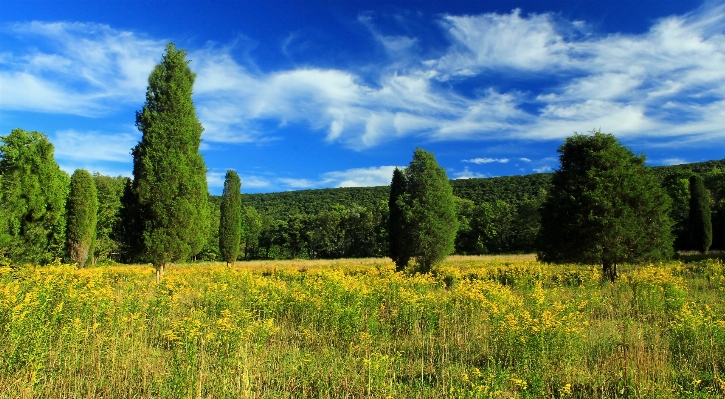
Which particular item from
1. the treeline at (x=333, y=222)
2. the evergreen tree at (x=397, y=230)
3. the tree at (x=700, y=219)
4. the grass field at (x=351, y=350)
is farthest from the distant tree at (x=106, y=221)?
the tree at (x=700, y=219)

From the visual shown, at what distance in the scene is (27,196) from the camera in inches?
713

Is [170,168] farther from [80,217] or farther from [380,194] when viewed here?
[380,194]

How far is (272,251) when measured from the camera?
204 feet

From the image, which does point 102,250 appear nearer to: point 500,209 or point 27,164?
point 27,164

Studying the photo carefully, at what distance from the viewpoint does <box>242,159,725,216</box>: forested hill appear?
7038 cm

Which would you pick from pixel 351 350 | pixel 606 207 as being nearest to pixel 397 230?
pixel 606 207

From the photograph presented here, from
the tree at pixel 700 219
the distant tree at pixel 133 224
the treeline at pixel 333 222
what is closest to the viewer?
the distant tree at pixel 133 224

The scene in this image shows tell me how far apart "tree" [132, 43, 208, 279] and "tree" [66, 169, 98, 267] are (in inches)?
517

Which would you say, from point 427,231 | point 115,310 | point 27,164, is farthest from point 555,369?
point 27,164

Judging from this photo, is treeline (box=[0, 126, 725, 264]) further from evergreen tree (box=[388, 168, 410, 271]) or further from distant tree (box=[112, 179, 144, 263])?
evergreen tree (box=[388, 168, 410, 271])

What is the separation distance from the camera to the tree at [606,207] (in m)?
11.7

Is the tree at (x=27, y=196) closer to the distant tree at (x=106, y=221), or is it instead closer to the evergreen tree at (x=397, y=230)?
the distant tree at (x=106, y=221)

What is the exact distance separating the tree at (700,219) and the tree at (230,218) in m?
36.4

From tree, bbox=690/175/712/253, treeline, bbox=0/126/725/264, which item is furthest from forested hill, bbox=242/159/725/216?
tree, bbox=690/175/712/253
